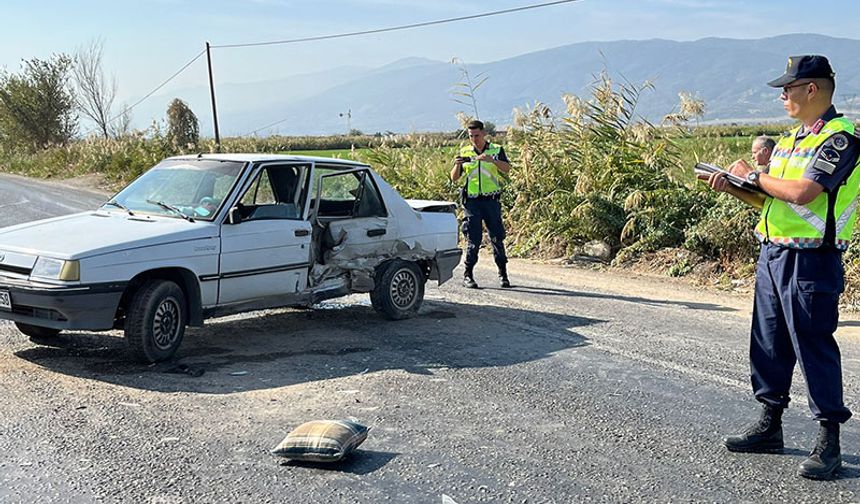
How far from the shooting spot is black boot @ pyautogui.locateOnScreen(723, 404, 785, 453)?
5.02 metres

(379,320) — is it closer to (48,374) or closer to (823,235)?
(48,374)

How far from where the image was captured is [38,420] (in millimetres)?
5551

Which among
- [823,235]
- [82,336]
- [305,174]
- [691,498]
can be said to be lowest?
[691,498]

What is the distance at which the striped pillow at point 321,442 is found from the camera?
186 inches

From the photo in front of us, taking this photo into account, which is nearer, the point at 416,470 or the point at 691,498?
the point at 691,498

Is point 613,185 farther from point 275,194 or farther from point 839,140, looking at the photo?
point 839,140

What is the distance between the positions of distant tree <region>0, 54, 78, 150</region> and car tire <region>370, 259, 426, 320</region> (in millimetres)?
49302

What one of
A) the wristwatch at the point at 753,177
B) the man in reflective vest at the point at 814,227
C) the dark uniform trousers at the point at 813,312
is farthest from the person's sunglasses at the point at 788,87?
the dark uniform trousers at the point at 813,312

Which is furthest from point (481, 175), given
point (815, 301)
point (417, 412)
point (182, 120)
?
point (182, 120)

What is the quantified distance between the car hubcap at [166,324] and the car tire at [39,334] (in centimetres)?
110

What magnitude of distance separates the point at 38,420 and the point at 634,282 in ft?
26.8

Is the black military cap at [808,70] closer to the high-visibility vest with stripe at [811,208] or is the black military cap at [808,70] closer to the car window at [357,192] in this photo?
the high-visibility vest with stripe at [811,208]

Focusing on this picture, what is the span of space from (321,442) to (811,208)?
283 centimetres

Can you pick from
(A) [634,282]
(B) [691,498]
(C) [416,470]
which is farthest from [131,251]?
(A) [634,282]
